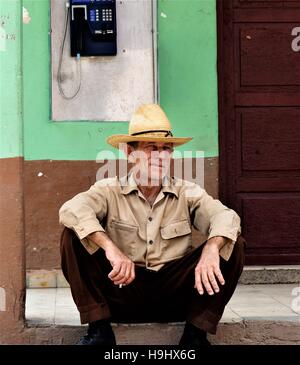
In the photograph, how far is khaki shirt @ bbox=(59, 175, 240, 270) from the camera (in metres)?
4.02

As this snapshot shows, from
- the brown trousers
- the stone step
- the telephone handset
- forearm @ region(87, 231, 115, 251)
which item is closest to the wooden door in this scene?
the stone step

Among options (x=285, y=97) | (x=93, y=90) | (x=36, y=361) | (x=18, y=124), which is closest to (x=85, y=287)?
(x=36, y=361)

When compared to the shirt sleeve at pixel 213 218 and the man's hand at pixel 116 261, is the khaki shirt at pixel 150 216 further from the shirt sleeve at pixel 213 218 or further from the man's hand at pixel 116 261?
the man's hand at pixel 116 261

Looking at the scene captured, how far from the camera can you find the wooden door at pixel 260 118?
578 cm

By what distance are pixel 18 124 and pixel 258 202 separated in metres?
2.41

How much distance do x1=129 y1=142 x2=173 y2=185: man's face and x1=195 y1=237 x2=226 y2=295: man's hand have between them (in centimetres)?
55

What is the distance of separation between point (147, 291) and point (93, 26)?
231cm

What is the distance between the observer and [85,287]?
380 centimetres

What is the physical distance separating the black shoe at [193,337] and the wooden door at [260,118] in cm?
199

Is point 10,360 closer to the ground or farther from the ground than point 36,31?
closer to the ground

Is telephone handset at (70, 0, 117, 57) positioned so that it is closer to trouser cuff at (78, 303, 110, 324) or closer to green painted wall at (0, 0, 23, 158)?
green painted wall at (0, 0, 23, 158)

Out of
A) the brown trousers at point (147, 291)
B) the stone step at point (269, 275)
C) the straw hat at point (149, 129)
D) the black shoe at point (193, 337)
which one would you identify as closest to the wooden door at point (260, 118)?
the stone step at point (269, 275)

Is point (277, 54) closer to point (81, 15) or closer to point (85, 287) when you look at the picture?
point (81, 15)

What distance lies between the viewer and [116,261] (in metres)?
3.67
